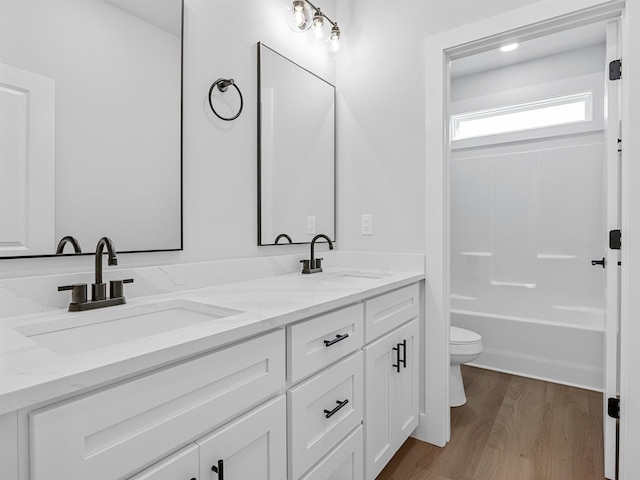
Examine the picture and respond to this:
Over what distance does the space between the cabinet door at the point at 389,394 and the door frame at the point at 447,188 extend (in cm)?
14

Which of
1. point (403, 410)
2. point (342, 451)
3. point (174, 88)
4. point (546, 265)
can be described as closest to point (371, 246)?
point (403, 410)

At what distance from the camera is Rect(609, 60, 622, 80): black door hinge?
1553mm

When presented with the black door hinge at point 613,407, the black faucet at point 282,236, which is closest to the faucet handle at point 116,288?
the black faucet at point 282,236

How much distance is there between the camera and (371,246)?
2121 millimetres

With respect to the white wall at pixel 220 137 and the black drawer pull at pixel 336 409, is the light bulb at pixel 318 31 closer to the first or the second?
the white wall at pixel 220 137

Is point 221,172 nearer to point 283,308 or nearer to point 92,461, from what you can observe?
point 283,308

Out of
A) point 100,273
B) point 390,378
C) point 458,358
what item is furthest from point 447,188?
point 100,273

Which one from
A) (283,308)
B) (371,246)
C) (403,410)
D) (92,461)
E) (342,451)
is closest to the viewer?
(92,461)

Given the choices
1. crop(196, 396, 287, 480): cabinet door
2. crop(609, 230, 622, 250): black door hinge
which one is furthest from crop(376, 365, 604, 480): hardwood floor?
crop(609, 230, 622, 250): black door hinge

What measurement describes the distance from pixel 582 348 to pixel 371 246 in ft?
5.82

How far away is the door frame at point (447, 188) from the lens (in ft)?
4.84

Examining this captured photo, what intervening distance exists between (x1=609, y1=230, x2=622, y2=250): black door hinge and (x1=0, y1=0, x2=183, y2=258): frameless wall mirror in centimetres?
173

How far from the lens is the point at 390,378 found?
5.20 ft

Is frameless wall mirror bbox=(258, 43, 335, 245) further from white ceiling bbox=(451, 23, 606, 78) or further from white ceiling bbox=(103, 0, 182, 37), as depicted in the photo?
white ceiling bbox=(451, 23, 606, 78)
